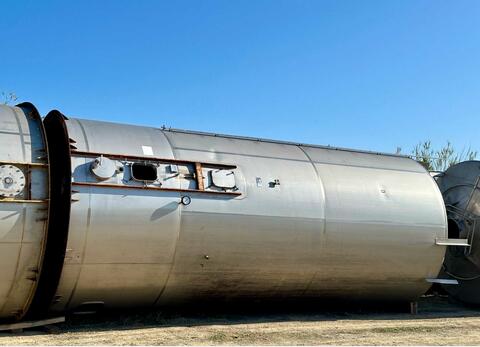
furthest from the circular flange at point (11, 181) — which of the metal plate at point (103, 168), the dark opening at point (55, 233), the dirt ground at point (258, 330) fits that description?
the dirt ground at point (258, 330)

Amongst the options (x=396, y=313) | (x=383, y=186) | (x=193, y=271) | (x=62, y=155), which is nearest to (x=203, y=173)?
(x=193, y=271)

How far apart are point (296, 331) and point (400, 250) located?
11.1 ft

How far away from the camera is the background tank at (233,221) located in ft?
32.0

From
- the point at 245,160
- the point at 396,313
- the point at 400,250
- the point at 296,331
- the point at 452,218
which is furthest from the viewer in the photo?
the point at 452,218

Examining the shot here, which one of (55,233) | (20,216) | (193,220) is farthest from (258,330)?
(20,216)

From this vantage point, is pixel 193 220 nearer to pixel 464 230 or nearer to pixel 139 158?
pixel 139 158

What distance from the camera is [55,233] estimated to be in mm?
9805

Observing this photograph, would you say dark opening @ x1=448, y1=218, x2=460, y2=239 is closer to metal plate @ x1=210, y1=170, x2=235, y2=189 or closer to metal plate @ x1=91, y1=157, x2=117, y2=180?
metal plate @ x1=210, y1=170, x2=235, y2=189

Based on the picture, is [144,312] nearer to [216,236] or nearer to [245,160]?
[216,236]

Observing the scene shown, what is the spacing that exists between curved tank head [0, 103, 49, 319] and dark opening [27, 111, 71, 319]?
0.33m

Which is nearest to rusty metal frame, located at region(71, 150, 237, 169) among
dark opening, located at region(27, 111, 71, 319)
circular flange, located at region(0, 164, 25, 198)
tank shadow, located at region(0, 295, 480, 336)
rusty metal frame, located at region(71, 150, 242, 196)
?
rusty metal frame, located at region(71, 150, 242, 196)

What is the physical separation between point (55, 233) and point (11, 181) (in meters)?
1.24

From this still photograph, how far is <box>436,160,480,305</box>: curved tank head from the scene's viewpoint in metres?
14.2

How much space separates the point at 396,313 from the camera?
13227 mm
